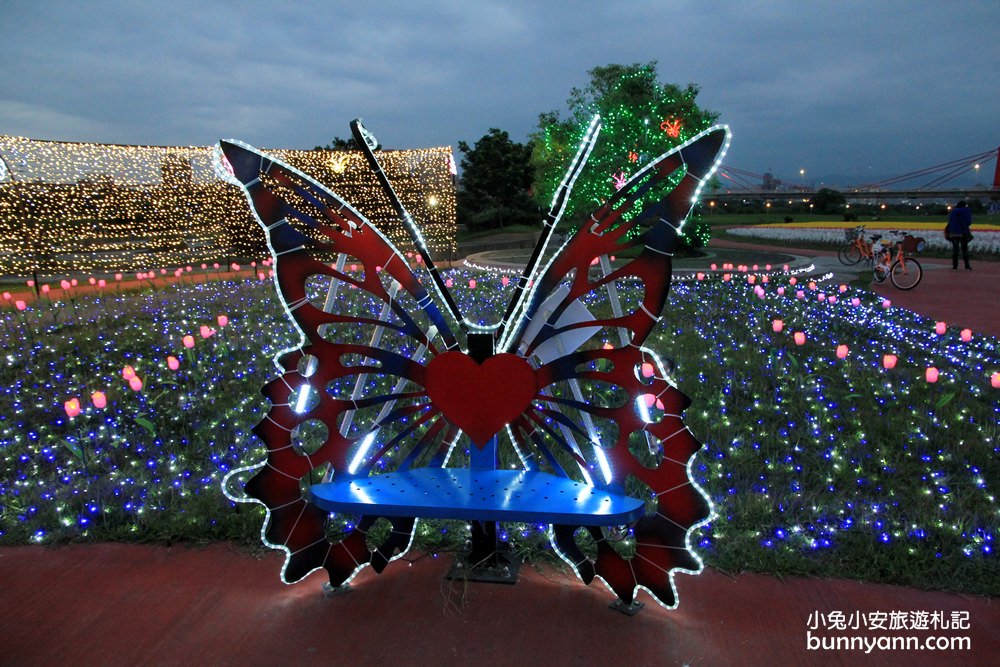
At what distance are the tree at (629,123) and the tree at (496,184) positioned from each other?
40.9 ft

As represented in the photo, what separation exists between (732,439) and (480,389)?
235 centimetres

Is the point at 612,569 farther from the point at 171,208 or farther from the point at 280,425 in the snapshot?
the point at 171,208

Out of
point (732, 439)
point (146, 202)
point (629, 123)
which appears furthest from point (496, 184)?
point (732, 439)

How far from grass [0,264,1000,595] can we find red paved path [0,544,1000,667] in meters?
0.23

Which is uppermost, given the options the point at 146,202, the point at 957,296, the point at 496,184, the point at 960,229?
the point at 496,184

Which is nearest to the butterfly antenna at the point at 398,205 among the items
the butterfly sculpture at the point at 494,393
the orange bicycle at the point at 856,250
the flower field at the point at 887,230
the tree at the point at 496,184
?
the butterfly sculpture at the point at 494,393

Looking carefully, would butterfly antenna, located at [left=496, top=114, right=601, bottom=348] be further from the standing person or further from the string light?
the standing person

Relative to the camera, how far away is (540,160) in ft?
68.9

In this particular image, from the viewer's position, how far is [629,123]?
1661 cm

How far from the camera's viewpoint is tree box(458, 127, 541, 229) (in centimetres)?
3106

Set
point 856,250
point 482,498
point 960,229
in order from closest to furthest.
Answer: point 482,498
point 960,229
point 856,250

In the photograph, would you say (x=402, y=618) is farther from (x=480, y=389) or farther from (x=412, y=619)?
(x=480, y=389)

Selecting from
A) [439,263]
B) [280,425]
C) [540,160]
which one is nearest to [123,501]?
[280,425]

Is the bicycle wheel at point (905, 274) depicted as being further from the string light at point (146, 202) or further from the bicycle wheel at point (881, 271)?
the string light at point (146, 202)
